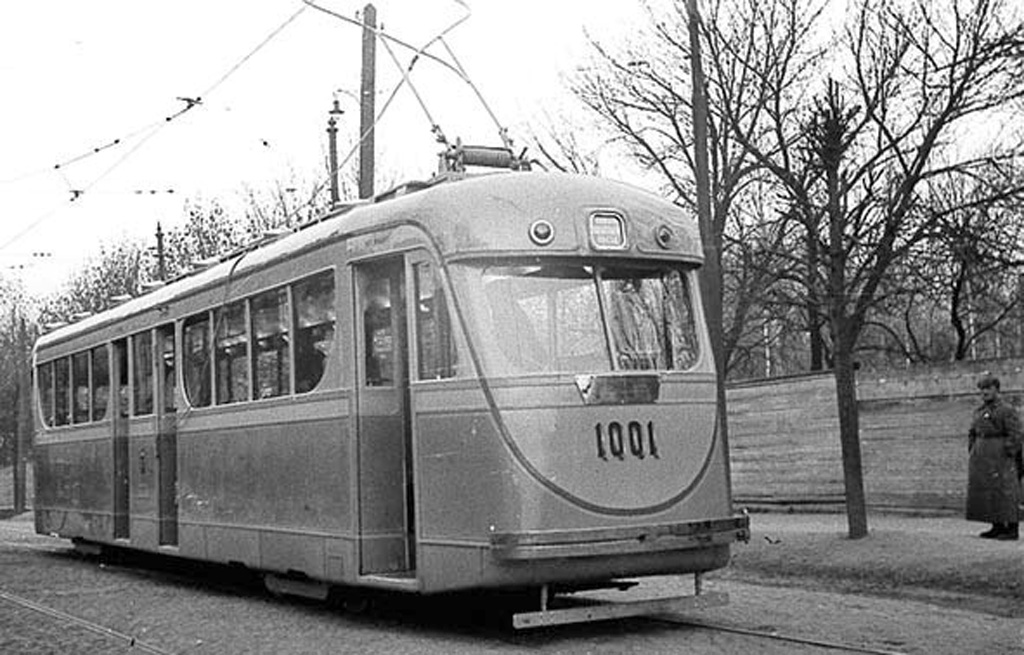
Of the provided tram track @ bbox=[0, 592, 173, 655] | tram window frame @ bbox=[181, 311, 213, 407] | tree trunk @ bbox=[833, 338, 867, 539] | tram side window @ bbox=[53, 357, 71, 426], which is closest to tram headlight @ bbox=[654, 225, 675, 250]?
tram track @ bbox=[0, 592, 173, 655]

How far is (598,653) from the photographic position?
31.6 feet

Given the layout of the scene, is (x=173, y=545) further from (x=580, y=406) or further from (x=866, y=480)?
(x=866, y=480)

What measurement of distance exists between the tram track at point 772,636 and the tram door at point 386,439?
2.03 metres

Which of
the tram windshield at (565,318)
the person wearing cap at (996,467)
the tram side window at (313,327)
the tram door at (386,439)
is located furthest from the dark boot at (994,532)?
the tram side window at (313,327)

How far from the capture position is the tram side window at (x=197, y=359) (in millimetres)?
14742

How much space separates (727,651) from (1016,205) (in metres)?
8.35

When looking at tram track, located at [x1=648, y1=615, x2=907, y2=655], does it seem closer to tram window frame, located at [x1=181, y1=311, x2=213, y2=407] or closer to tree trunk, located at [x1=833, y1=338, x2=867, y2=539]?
tram window frame, located at [x1=181, y1=311, x2=213, y2=407]

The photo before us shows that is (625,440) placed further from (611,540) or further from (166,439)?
(166,439)

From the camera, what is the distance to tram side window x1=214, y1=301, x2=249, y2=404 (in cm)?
1368

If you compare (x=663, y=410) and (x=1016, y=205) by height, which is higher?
(x=1016, y=205)

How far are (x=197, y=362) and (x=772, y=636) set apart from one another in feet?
23.4

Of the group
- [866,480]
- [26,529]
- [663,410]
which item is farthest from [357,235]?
[26,529]

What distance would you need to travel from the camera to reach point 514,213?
417 inches

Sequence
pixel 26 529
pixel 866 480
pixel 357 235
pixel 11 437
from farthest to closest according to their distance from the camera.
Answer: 1. pixel 11 437
2. pixel 26 529
3. pixel 866 480
4. pixel 357 235
